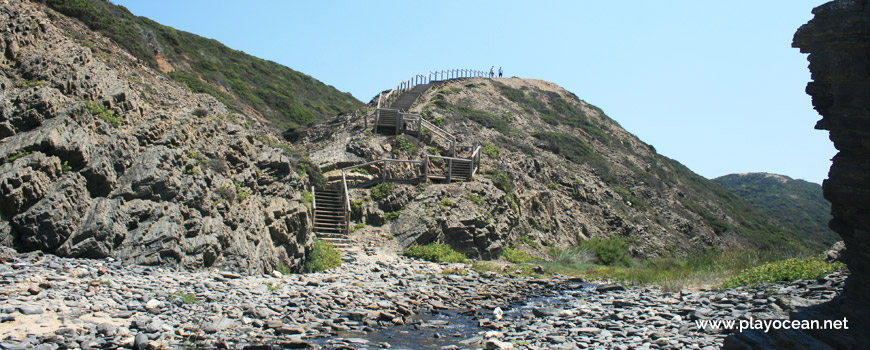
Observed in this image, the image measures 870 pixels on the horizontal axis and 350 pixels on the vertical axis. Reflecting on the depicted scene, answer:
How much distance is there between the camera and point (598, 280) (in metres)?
17.9

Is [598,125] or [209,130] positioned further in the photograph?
[598,125]

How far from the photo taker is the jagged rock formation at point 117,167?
33.0 feet

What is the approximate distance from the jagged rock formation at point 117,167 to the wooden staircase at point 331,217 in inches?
137

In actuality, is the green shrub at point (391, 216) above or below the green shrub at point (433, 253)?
above

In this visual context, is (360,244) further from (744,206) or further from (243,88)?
(744,206)

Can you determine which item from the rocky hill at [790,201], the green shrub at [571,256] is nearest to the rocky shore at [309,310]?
the green shrub at [571,256]

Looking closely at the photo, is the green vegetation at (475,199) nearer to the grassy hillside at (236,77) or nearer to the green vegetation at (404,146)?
the green vegetation at (404,146)

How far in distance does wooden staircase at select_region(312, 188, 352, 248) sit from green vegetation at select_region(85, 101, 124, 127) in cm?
810

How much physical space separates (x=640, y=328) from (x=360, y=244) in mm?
11482

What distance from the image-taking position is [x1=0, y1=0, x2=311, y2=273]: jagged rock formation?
1007 centimetres

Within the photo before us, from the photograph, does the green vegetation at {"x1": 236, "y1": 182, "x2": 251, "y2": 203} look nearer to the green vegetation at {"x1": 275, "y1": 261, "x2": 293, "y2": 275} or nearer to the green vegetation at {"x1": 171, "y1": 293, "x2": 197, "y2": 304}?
the green vegetation at {"x1": 275, "y1": 261, "x2": 293, "y2": 275}

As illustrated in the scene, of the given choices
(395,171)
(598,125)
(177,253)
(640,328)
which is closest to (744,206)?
(598,125)

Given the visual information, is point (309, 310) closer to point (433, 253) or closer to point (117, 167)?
point (117, 167)

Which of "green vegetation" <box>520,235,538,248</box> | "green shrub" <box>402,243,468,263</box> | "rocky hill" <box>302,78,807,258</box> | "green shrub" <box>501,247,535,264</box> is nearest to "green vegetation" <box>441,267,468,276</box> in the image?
"green shrub" <box>402,243,468,263</box>
